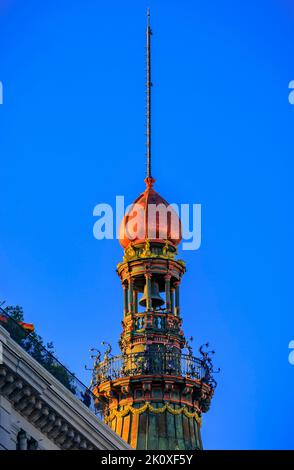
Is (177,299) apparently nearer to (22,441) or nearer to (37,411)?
(37,411)

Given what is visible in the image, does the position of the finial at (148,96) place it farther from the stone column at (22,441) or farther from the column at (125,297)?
the stone column at (22,441)

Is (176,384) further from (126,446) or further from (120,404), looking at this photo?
(126,446)

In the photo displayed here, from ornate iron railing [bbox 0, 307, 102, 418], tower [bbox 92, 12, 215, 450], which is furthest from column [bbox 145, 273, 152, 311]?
ornate iron railing [bbox 0, 307, 102, 418]

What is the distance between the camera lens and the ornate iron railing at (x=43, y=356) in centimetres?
6700

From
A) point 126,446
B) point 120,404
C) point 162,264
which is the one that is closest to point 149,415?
point 120,404

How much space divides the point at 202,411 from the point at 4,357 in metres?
42.8

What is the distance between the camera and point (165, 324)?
10312cm

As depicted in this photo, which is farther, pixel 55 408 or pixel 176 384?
pixel 176 384

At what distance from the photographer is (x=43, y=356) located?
6969 cm

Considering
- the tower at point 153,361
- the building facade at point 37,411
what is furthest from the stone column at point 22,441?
the tower at point 153,361

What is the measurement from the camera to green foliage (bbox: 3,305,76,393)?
220 feet

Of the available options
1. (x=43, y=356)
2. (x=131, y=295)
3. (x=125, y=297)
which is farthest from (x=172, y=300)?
(x=43, y=356)

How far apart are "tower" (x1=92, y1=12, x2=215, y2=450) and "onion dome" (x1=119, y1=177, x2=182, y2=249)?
0.06m
